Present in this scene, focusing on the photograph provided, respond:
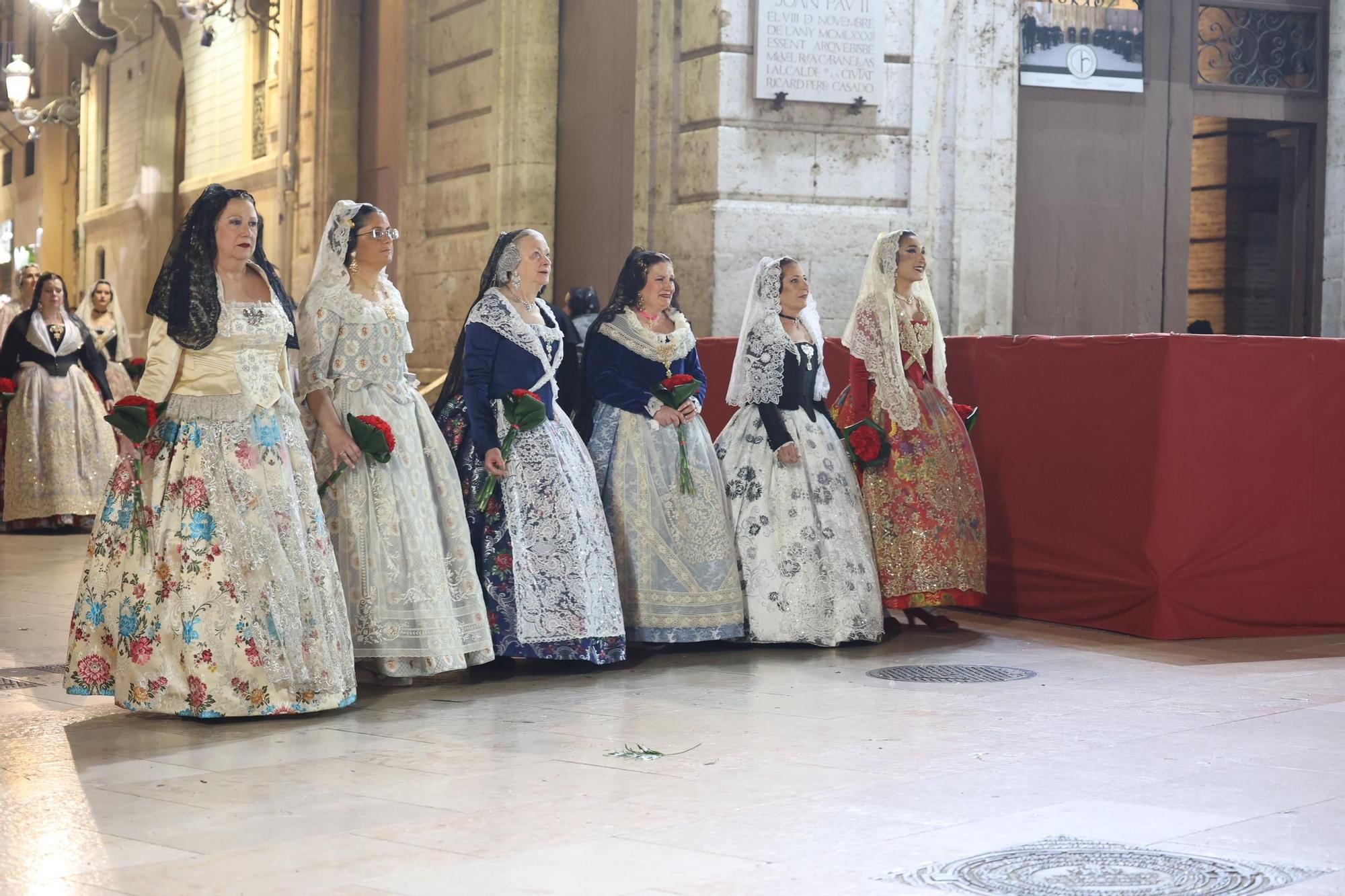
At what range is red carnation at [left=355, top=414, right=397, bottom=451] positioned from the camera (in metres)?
6.53

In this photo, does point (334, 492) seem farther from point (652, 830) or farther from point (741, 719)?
point (652, 830)

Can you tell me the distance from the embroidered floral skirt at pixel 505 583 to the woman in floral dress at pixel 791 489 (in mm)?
878

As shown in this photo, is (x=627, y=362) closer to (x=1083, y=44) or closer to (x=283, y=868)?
(x=283, y=868)

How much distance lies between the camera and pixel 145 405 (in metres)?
6.11

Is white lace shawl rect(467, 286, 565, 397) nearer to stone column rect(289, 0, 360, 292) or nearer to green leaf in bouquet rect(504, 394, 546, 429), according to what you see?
green leaf in bouquet rect(504, 394, 546, 429)

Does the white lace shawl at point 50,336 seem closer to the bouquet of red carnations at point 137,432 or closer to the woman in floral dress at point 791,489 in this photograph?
the woman in floral dress at point 791,489

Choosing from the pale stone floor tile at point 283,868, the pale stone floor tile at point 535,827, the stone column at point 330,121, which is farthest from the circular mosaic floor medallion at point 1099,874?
the stone column at point 330,121

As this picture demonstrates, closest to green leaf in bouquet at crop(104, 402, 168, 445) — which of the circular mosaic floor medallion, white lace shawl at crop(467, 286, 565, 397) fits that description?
white lace shawl at crop(467, 286, 565, 397)

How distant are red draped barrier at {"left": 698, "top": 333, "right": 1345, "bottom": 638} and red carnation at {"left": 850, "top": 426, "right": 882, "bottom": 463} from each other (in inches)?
41.5

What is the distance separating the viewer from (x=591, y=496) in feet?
23.9

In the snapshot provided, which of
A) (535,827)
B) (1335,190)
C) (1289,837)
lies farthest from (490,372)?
(1335,190)

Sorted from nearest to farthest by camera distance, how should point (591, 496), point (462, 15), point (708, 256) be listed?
point (591, 496) < point (708, 256) < point (462, 15)

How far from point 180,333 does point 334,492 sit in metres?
0.86

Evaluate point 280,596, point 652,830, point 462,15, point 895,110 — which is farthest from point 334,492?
point 462,15
